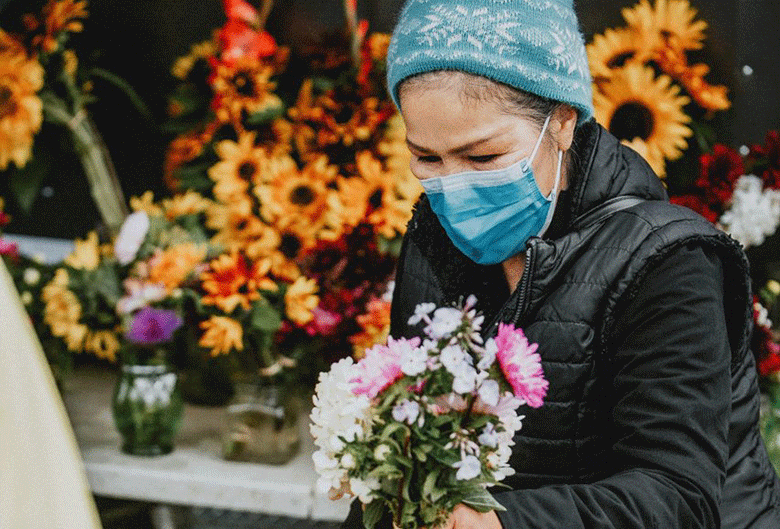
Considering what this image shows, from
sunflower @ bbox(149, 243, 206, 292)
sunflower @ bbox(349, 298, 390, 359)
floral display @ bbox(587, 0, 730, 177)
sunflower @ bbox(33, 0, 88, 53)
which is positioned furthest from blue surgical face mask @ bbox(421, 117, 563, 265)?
sunflower @ bbox(33, 0, 88, 53)

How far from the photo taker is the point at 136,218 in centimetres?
271

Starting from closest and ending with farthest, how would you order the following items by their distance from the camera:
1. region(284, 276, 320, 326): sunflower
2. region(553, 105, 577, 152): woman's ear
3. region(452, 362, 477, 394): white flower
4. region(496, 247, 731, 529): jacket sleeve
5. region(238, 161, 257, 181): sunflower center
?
region(452, 362, 477, 394): white flower, region(496, 247, 731, 529): jacket sleeve, region(553, 105, 577, 152): woman's ear, region(284, 276, 320, 326): sunflower, region(238, 161, 257, 181): sunflower center

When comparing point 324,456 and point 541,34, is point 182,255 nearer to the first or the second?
point 541,34

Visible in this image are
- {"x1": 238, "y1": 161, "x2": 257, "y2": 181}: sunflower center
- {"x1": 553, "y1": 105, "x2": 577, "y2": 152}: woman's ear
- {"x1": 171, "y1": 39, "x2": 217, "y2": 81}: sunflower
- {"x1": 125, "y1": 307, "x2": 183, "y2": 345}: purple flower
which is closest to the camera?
{"x1": 553, "y1": 105, "x2": 577, "y2": 152}: woman's ear

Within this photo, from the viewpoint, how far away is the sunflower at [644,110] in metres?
2.52

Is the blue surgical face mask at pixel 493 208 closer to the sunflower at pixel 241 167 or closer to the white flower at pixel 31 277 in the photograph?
the sunflower at pixel 241 167

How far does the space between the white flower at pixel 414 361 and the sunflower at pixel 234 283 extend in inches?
56.4

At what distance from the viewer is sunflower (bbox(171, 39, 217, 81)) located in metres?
3.08

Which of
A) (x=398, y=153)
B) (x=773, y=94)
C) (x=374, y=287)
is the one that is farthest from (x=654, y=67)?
(x=374, y=287)

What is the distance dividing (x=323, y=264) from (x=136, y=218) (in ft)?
1.86

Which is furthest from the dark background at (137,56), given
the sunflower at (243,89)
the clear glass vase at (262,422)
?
the clear glass vase at (262,422)

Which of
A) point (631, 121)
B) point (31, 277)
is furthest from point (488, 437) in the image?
point (31, 277)

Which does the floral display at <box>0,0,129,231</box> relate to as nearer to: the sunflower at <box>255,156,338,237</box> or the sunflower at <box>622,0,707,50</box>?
the sunflower at <box>255,156,338,237</box>

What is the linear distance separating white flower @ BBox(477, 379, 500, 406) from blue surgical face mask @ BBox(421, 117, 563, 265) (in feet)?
1.73
